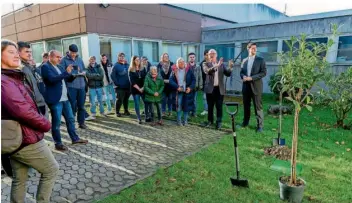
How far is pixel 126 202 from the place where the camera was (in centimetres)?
304

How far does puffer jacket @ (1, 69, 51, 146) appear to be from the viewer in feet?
6.66

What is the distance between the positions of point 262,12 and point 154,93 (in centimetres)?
1892

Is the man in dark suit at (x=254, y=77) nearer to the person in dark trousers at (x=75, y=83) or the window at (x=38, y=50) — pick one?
the person in dark trousers at (x=75, y=83)

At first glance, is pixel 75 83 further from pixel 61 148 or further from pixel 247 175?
pixel 247 175

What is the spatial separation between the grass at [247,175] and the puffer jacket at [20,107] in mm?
1361

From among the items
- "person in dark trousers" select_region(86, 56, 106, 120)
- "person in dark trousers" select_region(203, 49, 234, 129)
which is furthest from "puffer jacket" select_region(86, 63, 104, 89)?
"person in dark trousers" select_region(203, 49, 234, 129)

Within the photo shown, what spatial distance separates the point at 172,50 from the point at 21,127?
1120 cm

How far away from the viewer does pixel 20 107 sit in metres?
2.07

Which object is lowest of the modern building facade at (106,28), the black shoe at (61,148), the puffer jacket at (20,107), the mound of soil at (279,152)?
the mound of soil at (279,152)

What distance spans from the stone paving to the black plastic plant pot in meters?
1.90

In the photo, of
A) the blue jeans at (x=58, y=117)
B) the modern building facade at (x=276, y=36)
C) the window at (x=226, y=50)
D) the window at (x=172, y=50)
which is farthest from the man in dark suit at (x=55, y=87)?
the window at (x=226, y=50)

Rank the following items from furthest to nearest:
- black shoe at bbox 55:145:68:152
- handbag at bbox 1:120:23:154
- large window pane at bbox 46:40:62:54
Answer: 1. large window pane at bbox 46:40:62:54
2. black shoe at bbox 55:145:68:152
3. handbag at bbox 1:120:23:154

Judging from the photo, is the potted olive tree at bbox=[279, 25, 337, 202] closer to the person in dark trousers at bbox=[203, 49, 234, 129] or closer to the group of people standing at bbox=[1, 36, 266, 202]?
the group of people standing at bbox=[1, 36, 266, 202]

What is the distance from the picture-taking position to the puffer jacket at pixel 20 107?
6.66ft
